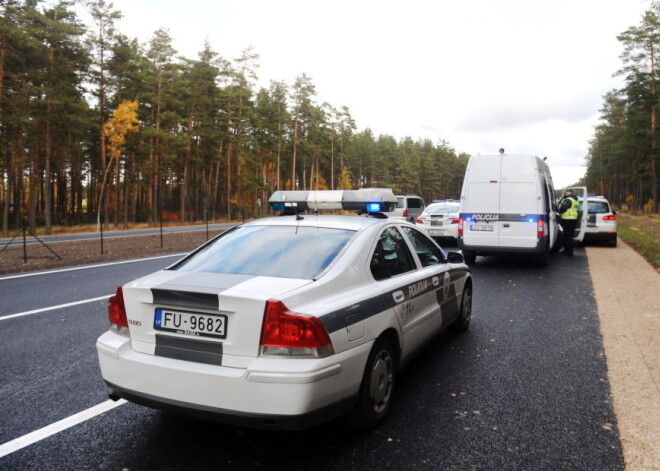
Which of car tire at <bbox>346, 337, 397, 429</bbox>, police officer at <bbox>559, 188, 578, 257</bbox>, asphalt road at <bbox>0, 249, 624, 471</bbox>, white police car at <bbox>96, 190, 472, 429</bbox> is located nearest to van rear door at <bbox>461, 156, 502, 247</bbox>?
police officer at <bbox>559, 188, 578, 257</bbox>

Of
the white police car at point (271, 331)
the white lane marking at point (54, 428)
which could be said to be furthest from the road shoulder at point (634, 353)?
the white lane marking at point (54, 428)

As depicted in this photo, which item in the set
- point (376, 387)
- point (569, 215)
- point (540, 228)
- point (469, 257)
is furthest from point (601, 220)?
point (376, 387)

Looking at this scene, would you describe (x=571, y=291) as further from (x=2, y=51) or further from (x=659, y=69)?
(x=659, y=69)

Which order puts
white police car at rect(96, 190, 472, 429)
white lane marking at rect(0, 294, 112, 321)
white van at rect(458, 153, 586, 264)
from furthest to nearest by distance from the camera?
white van at rect(458, 153, 586, 264) < white lane marking at rect(0, 294, 112, 321) < white police car at rect(96, 190, 472, 429)

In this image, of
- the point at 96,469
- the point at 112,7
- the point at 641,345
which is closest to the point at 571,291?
the point at 641,345

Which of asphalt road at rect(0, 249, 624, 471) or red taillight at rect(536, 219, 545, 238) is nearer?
asphalt road at rect(0, 249, 624, 471)

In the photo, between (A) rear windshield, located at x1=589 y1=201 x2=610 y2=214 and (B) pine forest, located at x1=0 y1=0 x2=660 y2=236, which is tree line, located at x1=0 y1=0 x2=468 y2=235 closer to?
(B) pine forest, located at x1=0 y1=0 x2=660 y2=236

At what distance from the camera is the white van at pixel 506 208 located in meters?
11.0

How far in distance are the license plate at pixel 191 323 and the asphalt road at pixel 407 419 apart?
81 centimetres

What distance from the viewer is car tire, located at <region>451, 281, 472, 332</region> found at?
572 cm

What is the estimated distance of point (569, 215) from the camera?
14008 millimetres

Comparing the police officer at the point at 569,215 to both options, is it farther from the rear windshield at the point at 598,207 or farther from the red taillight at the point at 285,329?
the red taillight at the point at 285,329

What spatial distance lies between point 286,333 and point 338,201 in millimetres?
2342

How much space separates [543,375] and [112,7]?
43.2 meters
